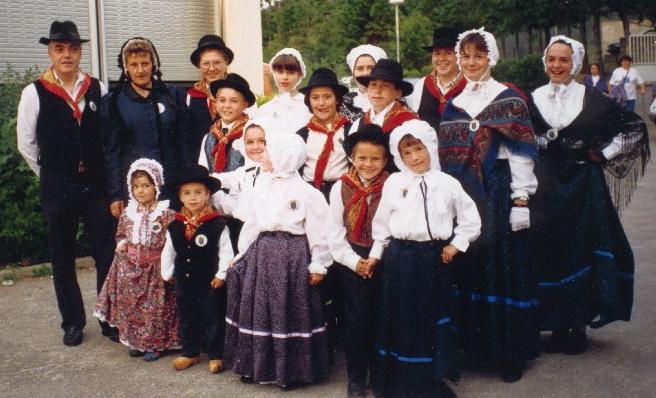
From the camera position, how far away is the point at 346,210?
5031mm

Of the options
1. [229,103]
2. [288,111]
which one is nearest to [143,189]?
[229,103]

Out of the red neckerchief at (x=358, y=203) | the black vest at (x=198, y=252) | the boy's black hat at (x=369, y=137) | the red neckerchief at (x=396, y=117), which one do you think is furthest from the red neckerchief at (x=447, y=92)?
the black vest at (x=198, y=252)

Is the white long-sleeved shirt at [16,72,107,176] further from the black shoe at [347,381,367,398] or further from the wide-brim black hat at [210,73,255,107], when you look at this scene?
the black shoe at [347,381,367,398]

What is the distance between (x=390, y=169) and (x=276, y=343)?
1351 millimetres

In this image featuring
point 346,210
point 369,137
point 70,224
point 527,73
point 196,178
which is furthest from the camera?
point 527,73

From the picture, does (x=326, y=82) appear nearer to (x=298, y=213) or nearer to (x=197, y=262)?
(x=298, y=213)

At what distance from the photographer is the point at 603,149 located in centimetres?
557

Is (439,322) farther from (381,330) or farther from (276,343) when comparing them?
(276,343)

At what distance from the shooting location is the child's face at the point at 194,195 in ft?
18.0

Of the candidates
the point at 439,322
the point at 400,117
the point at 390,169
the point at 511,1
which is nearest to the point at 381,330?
the point at 439,322

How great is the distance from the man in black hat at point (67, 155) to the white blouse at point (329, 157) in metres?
1.76

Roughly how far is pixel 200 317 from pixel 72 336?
126cm

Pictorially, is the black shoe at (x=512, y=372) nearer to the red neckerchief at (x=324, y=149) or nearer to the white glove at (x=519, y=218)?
the white glove at (x=519, y=218)

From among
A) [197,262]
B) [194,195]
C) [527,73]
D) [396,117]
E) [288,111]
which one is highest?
[527,73]
